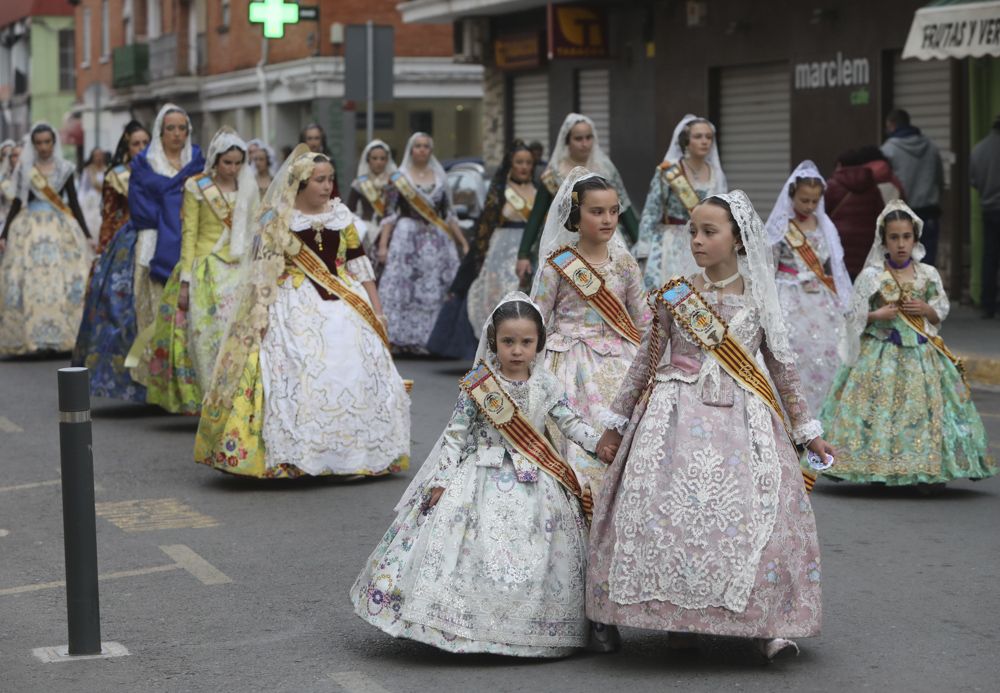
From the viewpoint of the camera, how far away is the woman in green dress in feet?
30.4

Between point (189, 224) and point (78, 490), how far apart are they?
578 cm

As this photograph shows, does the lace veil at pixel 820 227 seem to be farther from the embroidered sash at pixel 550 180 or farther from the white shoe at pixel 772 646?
the white shoe at pixel 772 646

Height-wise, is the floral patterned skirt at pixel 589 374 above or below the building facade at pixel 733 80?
below

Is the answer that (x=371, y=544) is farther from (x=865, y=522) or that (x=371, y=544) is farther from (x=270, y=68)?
(x=270, y=68)

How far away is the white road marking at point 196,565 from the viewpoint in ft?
25.0

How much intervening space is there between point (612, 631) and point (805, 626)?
635 mm

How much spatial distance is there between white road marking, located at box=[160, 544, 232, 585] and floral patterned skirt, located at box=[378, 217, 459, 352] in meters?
8.56

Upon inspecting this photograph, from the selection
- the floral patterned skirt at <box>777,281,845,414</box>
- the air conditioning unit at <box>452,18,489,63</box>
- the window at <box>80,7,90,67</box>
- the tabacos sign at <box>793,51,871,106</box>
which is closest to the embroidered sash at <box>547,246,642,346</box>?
the floral patterned skirt at <box>777,281,845,414</box>

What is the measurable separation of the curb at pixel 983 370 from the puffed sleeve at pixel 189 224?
18.5 ft

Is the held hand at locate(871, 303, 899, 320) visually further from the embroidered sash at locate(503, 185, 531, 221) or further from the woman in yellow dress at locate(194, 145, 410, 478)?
the embroidered sash at locate(503, 185, 531, 221)

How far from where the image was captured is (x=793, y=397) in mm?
6238

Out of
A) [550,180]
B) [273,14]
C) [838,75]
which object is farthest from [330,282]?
[273,14]

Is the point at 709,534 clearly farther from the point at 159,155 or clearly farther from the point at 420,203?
the point at 420,203

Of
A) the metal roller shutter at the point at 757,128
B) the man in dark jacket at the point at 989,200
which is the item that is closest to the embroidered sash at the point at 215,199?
the man in dark jacket at the point at 989,200
